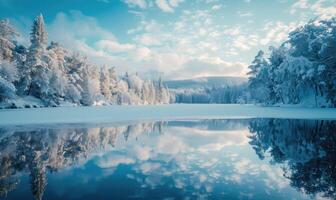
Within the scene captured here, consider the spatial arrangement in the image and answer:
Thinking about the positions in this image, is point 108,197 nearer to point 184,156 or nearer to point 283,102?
point 184,156

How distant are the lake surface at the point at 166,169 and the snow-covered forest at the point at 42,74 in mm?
35569

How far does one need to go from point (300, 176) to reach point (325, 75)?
4396 cm

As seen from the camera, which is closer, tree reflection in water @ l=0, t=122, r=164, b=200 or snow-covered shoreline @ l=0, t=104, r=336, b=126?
tree reflection in water @ l=0, t=122, r=164, b=200

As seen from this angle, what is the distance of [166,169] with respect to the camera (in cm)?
848

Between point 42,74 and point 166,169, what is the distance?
52.4 metres

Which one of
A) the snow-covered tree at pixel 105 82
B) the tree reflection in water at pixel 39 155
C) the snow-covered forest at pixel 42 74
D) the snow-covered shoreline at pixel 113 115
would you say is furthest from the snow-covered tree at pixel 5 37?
the snow-covered tree at pixel 105 82

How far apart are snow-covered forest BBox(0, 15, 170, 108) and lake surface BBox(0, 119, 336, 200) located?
3557 centimetres

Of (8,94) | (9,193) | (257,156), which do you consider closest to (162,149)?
(257,156)

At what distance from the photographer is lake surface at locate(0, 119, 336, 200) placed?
6328 mm

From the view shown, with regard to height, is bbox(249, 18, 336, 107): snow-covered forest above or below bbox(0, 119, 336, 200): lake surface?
above

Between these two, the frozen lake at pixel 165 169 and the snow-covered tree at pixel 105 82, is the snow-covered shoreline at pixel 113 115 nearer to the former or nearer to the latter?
the frozen lake at pixel 165 169

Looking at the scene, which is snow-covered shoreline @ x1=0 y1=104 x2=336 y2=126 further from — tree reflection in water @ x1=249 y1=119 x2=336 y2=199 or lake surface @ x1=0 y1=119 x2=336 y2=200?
tree reflection in water @ x1=249 y1=119 x2=336 y2=199

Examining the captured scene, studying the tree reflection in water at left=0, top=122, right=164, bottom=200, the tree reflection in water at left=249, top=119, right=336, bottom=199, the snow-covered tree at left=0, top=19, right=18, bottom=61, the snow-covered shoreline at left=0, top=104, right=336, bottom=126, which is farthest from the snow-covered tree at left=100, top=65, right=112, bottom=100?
the tree reflection in water at left=249, top=119, right=336, bottom=199

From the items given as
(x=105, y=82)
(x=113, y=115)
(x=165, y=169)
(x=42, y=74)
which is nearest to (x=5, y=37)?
(x=42, y=74)
